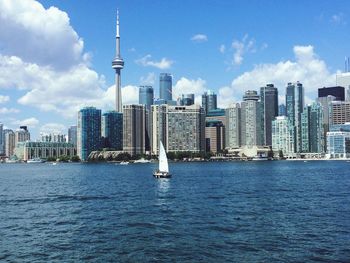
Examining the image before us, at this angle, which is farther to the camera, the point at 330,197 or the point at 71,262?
the point at 330,197

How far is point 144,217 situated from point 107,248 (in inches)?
790

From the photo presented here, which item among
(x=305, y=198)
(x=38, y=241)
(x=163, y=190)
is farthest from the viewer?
(x=163, y=190)

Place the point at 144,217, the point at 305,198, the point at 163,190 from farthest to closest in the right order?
the point at 163,190 < the point at 305,198 < the point at 144,217

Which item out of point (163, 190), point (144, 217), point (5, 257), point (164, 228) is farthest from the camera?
point (163, 190)

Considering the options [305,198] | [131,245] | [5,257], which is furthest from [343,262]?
[305,198]

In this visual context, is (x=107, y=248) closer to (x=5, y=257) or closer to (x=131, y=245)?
(x=131, y=245)

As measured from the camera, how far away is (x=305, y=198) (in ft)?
296

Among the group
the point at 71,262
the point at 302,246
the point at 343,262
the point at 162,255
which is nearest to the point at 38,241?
the point at 71,262

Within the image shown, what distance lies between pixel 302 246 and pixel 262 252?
184 inches

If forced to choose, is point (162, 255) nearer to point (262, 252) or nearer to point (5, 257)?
point (262, 252)

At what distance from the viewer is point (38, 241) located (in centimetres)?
5144

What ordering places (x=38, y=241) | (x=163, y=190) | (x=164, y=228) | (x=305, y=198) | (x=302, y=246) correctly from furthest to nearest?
1. (x=163, y=190)
2. (x=305, y=198)
3. (x=164, y=228)
4. (x=38, y=241)
5. (x=302, y=246)

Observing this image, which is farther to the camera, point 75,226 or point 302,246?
point 75,226

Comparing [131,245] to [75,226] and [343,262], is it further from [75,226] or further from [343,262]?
[343,262]
